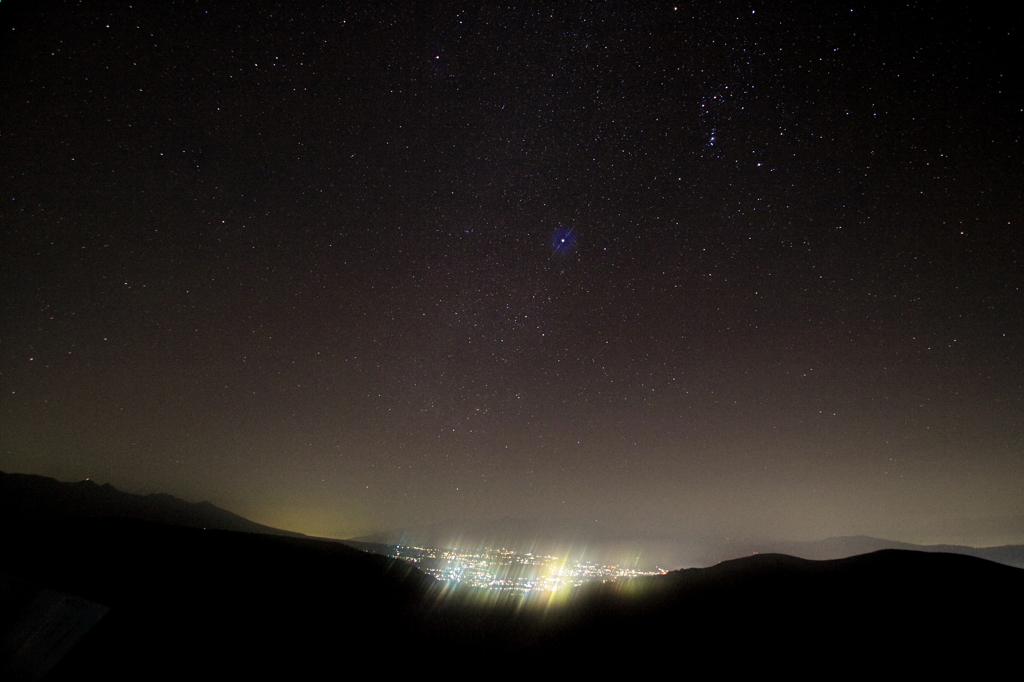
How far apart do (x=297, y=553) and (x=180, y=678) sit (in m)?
7.91

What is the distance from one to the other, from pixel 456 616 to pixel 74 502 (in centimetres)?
13857

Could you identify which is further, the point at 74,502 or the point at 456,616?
the point at 74,502

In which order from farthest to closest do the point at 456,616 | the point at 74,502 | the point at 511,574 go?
the point at 74,502 → the point at 511,574 → the point at 456,616

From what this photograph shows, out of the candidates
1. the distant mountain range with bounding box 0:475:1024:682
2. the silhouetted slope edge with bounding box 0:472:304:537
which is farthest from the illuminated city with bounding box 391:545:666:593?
the silhouetted slope edge with bounding box 0:472:304:537

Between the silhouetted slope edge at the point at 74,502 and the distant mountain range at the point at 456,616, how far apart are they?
264 ft

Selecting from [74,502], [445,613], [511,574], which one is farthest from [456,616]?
[74,502]

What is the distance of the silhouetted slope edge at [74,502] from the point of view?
277 feet

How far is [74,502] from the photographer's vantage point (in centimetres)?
10081

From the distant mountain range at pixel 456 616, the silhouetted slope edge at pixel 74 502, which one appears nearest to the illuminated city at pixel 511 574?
the distant mountain range at pixel 456 616

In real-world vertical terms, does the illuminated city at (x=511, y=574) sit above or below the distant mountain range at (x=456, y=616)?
below

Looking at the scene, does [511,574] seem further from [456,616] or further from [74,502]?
[74,502]

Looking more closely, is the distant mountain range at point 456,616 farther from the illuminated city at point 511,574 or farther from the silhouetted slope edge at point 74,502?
the silhouetted slope edge at point 74,502

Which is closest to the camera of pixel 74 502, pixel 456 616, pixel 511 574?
pixel 456 616

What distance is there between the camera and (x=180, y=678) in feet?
22.8
